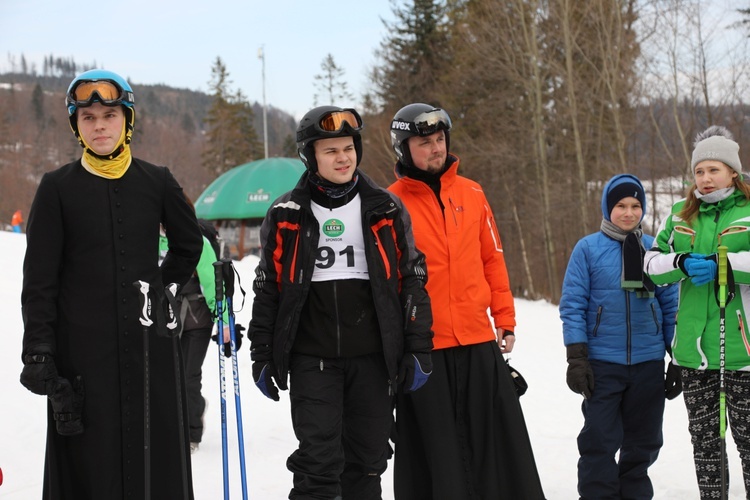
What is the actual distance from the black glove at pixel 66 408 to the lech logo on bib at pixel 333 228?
144cm

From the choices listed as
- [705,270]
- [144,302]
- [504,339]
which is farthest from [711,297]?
[144,302]

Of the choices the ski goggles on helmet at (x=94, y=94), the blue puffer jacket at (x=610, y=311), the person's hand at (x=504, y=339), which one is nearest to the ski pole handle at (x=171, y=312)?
the ski goggles on helmet at (x=94, y=94)

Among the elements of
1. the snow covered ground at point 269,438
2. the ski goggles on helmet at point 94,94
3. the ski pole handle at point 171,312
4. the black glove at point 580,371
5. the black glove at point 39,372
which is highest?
the ski goggles on helmet at point 94,94

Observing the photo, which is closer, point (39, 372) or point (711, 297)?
point (39, 372)

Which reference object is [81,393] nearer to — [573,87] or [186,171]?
[573,87]

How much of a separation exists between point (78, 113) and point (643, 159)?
22206mm

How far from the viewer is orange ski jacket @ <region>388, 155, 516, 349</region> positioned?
14.1 ft

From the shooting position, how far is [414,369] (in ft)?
12.6

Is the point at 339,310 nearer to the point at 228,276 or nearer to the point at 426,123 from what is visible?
the point at 228,276

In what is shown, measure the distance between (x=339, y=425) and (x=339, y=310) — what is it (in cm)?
59

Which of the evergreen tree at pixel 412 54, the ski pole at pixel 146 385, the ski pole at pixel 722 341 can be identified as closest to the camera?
the ski pole at pixel 146 385

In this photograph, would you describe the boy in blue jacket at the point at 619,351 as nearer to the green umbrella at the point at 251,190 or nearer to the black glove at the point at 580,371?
the black glove at the point at 580,371

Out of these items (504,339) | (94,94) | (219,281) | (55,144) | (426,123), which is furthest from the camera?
(55,144)

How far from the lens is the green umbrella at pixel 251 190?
1046 inches
